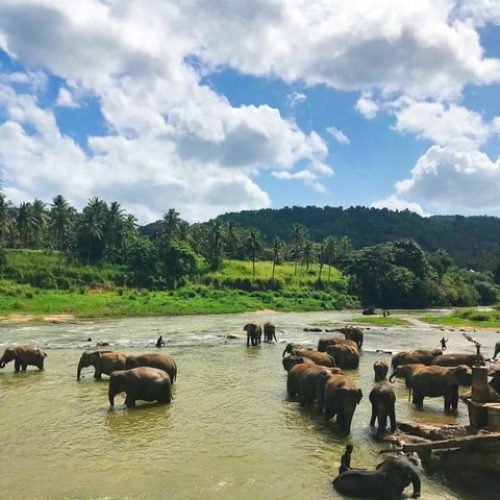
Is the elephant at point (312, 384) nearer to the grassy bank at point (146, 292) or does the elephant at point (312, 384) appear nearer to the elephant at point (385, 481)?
the elephant at point (385, 481)

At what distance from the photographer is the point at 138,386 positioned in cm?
1730

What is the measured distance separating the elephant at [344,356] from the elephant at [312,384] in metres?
7.89

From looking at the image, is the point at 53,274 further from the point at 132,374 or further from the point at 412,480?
the point at 412,480

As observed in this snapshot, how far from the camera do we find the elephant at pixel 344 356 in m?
25.7

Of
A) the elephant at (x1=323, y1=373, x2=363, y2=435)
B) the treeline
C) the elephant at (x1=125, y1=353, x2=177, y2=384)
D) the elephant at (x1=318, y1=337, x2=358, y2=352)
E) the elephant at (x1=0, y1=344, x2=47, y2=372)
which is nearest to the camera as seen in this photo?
the elephant at (x1=323, y1=373, x2=363, y2=435)

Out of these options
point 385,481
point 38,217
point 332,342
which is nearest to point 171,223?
point 38,217

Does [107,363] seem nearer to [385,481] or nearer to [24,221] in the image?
[385,481]

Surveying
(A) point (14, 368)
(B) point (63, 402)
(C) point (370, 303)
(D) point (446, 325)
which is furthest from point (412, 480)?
(C) point (370, 303)

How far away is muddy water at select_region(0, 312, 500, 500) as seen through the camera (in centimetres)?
1116

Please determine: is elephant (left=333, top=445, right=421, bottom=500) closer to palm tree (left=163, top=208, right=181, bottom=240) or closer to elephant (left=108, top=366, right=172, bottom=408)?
elephant (left=108, top=366, right=172, bottom=408)

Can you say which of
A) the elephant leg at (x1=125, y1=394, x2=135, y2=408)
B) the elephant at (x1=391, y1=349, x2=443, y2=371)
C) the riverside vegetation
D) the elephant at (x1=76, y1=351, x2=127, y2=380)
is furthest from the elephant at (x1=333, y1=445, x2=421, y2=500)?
the riverside vegetation

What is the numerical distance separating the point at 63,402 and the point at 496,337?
3597 cm

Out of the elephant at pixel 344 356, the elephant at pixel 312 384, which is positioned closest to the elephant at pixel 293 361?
the elephant at pixel 312 384

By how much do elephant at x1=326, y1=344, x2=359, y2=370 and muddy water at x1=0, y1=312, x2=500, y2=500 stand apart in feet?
2.26
